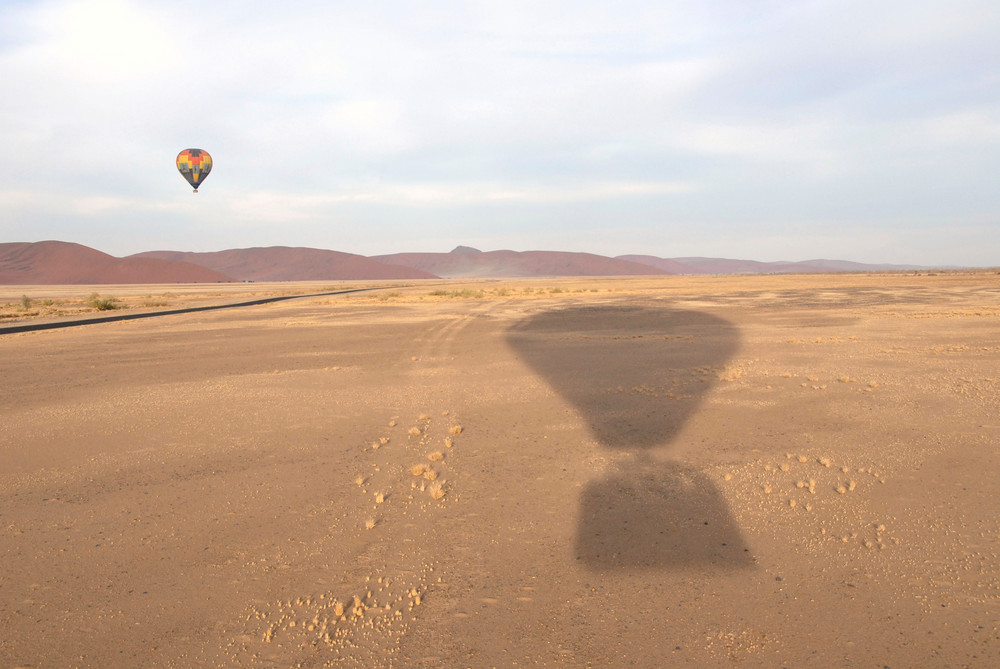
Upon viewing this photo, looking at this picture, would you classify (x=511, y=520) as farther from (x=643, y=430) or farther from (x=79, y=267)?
(x=79, y=267)

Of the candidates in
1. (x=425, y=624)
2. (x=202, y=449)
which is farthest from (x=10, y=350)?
(x=425, y=624)

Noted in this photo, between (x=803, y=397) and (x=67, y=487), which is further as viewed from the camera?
(x=803, y=397)

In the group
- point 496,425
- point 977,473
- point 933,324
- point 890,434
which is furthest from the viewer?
point 933,324

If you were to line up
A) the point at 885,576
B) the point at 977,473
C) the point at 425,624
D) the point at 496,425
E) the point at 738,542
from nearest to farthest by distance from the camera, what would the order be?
1. the point at 425,624
2. the point at 885,576
3. the point at 738,542
4. the point at 977,473
5. the point at 496,425

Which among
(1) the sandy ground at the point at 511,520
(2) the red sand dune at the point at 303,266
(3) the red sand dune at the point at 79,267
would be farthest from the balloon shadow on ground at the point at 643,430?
(2) the red sand dune at the point at 303,266

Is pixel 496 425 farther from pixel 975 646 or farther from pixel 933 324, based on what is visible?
pixel 933 324

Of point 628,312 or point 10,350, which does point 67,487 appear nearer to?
point 10,350

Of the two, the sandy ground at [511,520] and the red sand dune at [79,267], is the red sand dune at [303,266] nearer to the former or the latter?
the red sand dune at [79,267]
